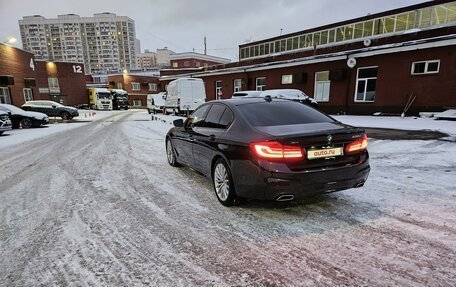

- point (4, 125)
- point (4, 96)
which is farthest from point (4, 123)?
point (4, 96)

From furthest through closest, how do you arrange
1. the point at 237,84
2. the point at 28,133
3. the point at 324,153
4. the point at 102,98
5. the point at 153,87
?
the point at 153,87 < the point at 102,98 < the point at 237,84 < the point at 28,133 < the point at 324,153

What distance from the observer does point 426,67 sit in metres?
15.0

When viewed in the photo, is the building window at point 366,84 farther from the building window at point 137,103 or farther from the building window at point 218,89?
the building window at point 137,103

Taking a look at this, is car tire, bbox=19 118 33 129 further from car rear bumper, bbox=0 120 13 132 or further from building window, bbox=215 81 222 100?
building window, bbox=215 81 222 100

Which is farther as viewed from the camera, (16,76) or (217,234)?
(16,76)

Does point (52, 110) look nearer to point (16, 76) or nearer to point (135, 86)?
point (16, 76)

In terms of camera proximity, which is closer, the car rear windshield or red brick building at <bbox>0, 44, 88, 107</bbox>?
the car rear windshield


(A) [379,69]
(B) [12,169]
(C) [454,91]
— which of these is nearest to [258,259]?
(B) [12,169]

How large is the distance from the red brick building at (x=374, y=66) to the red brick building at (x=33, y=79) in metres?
19.3

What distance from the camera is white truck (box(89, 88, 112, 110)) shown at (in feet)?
129

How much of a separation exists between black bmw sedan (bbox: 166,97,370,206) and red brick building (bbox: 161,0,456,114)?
1474 cm

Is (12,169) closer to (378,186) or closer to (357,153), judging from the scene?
(357,153)

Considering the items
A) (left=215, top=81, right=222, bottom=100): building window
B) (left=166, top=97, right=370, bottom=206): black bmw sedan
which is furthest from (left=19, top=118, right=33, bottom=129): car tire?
(left=215, top=81, right=222, bottom=100): building window

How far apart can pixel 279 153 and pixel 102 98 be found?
42.0 metres
